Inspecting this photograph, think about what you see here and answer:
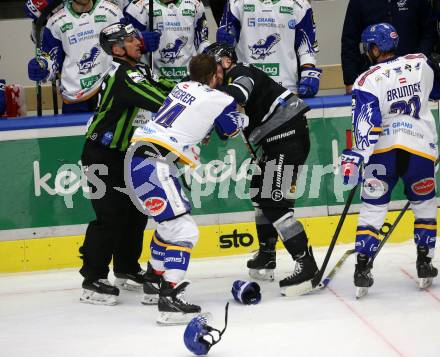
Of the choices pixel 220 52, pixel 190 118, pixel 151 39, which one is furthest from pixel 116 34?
pixel 151 39

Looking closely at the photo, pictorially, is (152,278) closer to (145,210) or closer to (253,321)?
(145,210)

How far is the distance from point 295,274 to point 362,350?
3.93ft

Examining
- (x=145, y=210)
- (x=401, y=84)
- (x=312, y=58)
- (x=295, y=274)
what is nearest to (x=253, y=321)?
(x=295, y=274)

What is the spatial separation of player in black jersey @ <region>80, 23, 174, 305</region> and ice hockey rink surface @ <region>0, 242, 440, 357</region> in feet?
0.89

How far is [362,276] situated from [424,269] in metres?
0.39

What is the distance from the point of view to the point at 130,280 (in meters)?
6.44

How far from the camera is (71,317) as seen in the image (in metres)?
5.86

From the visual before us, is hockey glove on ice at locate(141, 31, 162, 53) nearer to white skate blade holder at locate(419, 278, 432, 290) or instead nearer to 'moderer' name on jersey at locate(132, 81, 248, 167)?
'moderer' name on jersey at locate(132, 81, 248, 167)

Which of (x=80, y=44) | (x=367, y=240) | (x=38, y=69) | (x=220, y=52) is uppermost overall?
(x=220, y=52)

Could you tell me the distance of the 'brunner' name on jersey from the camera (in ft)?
18.9

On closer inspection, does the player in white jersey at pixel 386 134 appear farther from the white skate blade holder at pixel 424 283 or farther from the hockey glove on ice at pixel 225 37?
the hockey glove on ice at pixel 225 37

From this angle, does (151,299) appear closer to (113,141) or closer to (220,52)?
(113,141)

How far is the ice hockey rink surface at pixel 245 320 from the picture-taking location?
16.6 ft

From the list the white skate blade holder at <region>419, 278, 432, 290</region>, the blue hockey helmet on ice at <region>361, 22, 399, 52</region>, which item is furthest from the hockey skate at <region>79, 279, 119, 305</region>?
the blue hockey helmet on ice at <region>361, 22, 399, 52</region>
